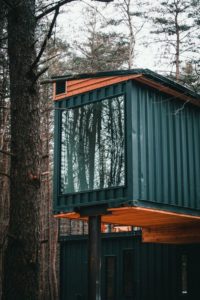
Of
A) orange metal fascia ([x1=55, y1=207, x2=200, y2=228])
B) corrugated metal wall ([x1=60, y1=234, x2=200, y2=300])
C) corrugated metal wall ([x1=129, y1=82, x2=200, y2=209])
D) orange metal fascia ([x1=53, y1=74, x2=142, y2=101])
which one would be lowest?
corrugated metal wall ([x1=60, y1=234, x2=200, y2=300])

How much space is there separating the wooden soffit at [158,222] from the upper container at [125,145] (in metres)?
0.17

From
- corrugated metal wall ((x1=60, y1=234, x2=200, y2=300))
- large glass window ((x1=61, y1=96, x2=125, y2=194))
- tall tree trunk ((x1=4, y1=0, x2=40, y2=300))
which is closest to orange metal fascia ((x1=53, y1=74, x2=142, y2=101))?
large glass window ((x1=61, y1=96, x2=125, y2=194))

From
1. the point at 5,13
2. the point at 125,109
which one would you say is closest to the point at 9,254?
the point at 5,13

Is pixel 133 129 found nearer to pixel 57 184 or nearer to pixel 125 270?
pixel 57 184

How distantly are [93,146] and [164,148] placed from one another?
154 centimetres

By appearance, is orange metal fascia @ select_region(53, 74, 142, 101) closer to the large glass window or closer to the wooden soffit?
the large glass window

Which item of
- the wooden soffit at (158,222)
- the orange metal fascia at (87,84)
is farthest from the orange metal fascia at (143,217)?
the orange metal fascia at (87,84)

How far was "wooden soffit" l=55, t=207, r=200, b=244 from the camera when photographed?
36.2 feet

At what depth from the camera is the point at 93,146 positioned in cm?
1120

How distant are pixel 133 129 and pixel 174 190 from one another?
6.20ft

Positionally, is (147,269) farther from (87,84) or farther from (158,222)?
(87,84)

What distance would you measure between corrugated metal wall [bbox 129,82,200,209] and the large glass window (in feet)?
1.15

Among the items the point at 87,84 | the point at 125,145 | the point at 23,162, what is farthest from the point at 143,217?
the point at 23,162

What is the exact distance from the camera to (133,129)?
10516mm
